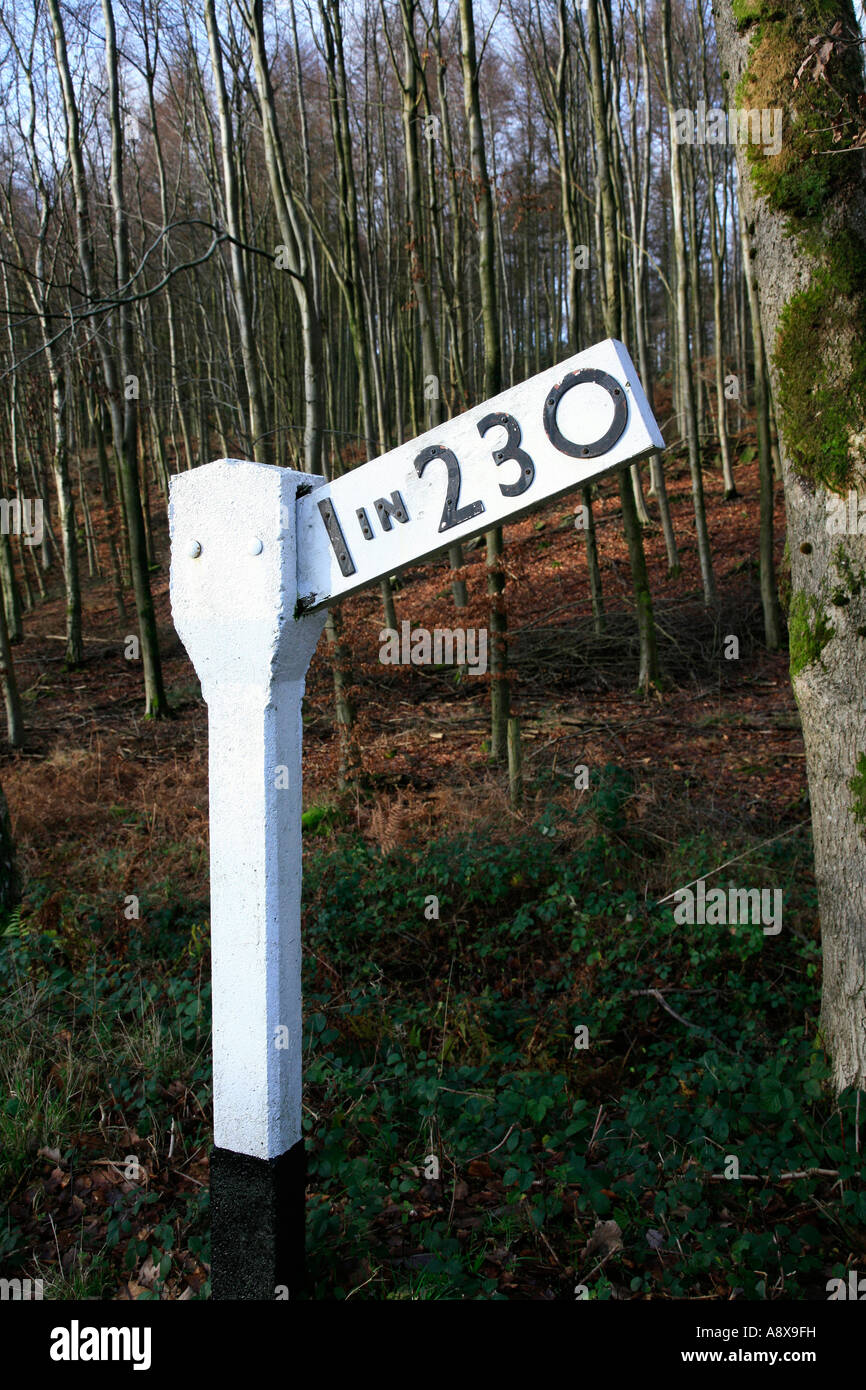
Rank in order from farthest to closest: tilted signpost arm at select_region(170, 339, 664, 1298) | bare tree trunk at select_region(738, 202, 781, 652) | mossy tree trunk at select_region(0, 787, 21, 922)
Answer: bare tree trunk at select_region(738, 202, 781, 652) < mossy tree trunk at select_region(0, 787, 21, 922) < tilted signpost arm at select_region(170, 339, 664, 1298)

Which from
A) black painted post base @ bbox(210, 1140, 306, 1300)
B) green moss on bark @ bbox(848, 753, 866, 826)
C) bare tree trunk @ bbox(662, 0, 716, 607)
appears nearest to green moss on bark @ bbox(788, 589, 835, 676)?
green moss on bark @ bbox(848, 753, 866, 826)

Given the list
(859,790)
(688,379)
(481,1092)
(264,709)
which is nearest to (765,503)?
(688,379)

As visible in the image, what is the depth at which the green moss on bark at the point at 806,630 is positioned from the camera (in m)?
3.25

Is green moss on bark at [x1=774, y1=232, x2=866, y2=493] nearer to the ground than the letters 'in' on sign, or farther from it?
farther from it

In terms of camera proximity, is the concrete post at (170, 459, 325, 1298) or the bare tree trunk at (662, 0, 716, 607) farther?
the bare tree trunk at (662, 0, 716, 607)

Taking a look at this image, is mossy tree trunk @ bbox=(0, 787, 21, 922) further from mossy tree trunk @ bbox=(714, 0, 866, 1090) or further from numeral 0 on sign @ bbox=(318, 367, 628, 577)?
mossy tree trunk @ bbox=(714, 0, 866, 1090)

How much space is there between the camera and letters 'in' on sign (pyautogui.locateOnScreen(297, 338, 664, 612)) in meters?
1.74

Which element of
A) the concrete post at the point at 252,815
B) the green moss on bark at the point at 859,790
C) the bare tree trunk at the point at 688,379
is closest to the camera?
the concrete post at the point at 252,815

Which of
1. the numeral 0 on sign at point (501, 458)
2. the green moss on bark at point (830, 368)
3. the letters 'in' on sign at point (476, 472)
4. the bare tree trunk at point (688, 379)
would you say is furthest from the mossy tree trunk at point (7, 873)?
the bare tree trunk at point (688, 379)

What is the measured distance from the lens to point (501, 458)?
1.87m

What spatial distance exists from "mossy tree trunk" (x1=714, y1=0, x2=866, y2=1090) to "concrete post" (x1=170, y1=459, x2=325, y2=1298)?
6.63ft

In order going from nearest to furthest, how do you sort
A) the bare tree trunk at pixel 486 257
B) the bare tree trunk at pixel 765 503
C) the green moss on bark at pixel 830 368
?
the green moss on bark at pixel 830 368 → the bare tree trunk at pixel 486 257 → the bare tree trunk at pixel 765 503

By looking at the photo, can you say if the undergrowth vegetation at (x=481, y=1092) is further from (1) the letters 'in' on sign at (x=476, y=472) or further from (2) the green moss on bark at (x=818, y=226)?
(2) the green moss on bark at (x=818, y=226)
